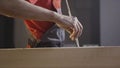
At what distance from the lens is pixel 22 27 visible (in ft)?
11.4

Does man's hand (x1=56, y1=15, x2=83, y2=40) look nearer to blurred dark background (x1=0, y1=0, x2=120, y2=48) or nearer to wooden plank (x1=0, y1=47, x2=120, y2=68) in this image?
wooden plank (x1=0, y1=47, x2=120, y2=68)

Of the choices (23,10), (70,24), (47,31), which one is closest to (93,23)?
(47,31)

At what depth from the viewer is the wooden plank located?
0.70m

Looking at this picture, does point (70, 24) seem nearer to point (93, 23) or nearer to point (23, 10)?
point (23, 10)

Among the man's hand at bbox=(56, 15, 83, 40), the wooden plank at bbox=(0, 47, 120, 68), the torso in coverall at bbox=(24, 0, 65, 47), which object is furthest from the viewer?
the torso in coverall at bbox=(24, 0, 65, 47)

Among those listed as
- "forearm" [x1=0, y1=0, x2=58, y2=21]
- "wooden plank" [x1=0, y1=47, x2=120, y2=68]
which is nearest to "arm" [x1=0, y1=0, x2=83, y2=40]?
"forearm" [x1=0, y1=0, x2=58, y2=21]

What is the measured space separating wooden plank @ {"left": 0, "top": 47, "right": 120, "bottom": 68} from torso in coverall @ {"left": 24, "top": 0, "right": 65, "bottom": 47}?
35cm

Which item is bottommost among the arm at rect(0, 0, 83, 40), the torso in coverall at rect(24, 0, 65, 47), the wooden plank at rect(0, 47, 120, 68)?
the wooden plank at rect(0, 47, 120, 68)

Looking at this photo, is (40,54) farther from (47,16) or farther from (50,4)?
(50,4)

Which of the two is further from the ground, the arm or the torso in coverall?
the arm

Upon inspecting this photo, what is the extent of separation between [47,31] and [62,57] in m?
0.39

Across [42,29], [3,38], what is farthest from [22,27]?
[42,29]

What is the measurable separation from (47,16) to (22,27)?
2736 mm

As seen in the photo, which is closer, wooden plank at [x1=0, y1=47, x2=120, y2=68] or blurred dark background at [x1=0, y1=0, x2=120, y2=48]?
wooden plank at [x1=0, y1=47, x2=120, y2=68]
